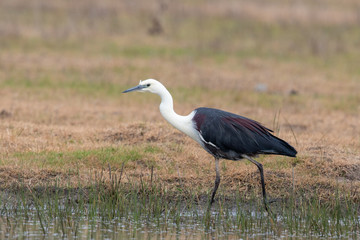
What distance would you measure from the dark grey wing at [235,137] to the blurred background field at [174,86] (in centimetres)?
43

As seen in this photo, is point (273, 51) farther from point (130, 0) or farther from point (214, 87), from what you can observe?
point (130, 0)

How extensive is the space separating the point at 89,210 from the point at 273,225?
6.23ft

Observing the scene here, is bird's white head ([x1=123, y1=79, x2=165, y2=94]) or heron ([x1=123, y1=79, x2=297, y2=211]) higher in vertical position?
bird's white head ([x1=123, y1=79, x2=165, y2=94])

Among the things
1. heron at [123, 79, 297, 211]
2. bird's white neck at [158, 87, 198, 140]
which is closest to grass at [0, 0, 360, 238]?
heron at [123, 79, 297, 211]

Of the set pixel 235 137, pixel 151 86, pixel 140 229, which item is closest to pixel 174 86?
pixel 151 86

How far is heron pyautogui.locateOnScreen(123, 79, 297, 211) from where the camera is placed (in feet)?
23.2

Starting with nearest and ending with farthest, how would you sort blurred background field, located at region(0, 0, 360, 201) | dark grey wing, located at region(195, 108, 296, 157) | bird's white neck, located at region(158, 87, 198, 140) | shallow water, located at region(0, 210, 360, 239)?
shallow water, located at region(0, 210, 360, 239) → dark grey wing, located at region(195, 108, 296, 157) → bird's white neck, located at region(158, 87, 198, 140) → blurred background field, located at region(0, 0, 360, 201)

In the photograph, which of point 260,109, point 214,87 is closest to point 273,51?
point 214,87

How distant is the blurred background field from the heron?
0.40m

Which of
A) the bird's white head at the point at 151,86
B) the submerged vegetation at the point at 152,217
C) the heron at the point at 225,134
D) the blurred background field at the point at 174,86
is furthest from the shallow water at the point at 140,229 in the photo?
the bird's white head at the point at 151,86

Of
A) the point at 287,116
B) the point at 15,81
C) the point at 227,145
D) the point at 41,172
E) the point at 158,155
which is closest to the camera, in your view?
the point at 227,145

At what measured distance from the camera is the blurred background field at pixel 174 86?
8195 mm

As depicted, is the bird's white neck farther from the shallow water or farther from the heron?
the shallow water

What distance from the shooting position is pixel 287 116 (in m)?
12.7
